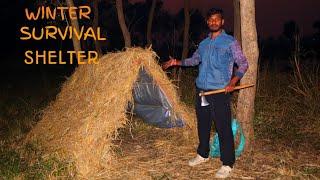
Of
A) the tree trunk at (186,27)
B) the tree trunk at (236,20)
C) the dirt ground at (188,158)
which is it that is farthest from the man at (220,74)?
the tree trunk at (186,27)

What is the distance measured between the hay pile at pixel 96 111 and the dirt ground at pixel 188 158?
35 cm

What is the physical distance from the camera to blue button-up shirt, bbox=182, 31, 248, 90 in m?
5.41

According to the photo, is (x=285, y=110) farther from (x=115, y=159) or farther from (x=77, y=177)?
(x=77, y=177)

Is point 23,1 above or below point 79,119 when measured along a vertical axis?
above

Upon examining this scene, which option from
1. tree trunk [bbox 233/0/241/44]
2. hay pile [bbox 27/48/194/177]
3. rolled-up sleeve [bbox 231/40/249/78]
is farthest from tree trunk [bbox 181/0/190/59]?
rolled-up sleeve [bbox 231/40/249/78]

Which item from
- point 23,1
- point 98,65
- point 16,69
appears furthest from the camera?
→ point 23,1

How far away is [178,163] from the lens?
6.55m

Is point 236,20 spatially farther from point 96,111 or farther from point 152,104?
point 96,111

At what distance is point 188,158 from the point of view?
22.2 ft

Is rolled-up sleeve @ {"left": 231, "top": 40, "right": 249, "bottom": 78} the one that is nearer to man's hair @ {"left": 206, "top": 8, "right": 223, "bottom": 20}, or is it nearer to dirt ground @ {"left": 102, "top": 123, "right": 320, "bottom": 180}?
man's hair @ {"left": 206, "top": 8, "right": 223, "bottom": 20}

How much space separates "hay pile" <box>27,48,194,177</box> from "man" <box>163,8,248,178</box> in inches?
44.6

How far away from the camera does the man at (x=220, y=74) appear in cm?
543

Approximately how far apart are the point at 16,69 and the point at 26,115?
20380mm

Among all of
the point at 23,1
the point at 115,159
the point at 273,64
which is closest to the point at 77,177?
the point at 115,159
